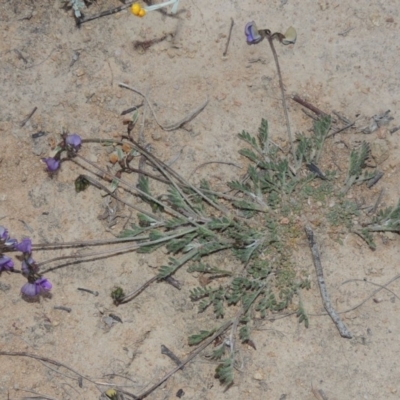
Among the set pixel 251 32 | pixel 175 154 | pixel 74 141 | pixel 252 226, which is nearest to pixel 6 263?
pixel 74 141

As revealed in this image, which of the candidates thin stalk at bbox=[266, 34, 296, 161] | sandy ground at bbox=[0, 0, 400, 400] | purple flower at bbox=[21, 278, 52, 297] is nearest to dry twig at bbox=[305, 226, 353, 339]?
sandy ground at bbox=[0, 0, 400, 400]

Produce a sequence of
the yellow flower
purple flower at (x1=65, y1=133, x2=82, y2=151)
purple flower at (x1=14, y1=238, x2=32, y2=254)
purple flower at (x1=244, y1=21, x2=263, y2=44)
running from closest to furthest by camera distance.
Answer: purple flower at (x1=14, y1=238, x2=32, y2=254) → the yellow flower → purple flower at (x1=65, y1=133, x2=82, y2=151) → purple flower at (x1=244, y1=21, x2=263, y2=44)

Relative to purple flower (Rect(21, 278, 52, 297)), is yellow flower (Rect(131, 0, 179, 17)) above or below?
above

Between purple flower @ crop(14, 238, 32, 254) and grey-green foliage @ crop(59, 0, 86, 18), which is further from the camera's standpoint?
grey-green foliage @ crop(59, 0, 86, 18)

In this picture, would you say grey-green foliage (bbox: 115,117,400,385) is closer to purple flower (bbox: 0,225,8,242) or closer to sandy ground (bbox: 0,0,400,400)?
sandy ground (bbox: 0,0,400,400)

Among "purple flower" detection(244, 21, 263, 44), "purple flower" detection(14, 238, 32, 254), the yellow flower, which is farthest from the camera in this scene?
"purple flower" detection(244, 21, 263, 44)

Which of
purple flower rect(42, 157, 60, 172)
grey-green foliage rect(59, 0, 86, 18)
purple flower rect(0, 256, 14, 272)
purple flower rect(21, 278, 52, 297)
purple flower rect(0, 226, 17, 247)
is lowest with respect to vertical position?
purple flower rect(21, 278, 52, 297)

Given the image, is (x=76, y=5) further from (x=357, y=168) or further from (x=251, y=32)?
(x=357, y=168)

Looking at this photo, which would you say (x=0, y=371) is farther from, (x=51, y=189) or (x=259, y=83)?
(x=259, y=83)
